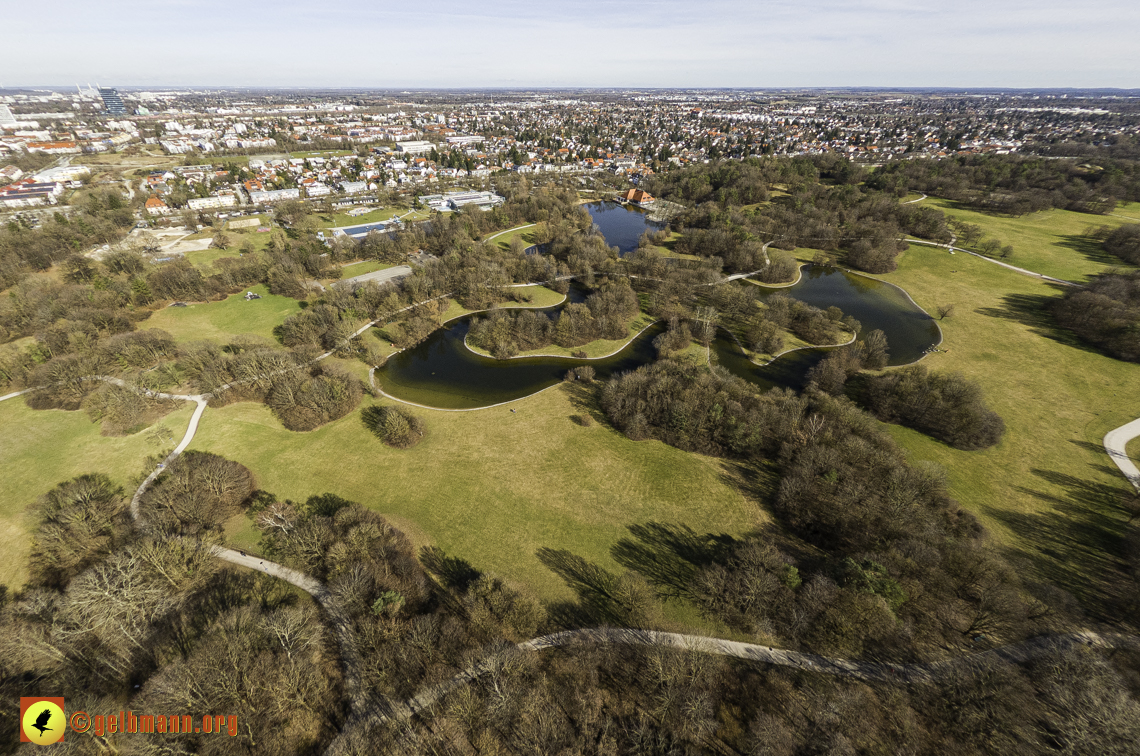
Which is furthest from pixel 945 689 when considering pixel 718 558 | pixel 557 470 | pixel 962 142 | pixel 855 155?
pixel 962 142

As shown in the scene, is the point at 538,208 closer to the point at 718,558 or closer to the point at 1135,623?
the point at 718,558

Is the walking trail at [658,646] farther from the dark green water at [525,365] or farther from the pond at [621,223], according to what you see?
the pond at [621,223]

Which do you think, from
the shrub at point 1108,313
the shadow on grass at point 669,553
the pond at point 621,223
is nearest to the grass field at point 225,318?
the shadow on grass at point 669,553

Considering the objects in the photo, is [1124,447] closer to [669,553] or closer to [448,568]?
[669,553]

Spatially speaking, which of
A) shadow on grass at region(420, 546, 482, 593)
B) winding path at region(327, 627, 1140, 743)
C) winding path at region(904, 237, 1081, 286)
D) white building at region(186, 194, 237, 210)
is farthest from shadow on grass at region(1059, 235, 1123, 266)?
white building at region(186, 194, 237, 210)

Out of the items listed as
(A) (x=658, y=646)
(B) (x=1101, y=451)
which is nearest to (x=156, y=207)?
(A) (x=658, y=646)
